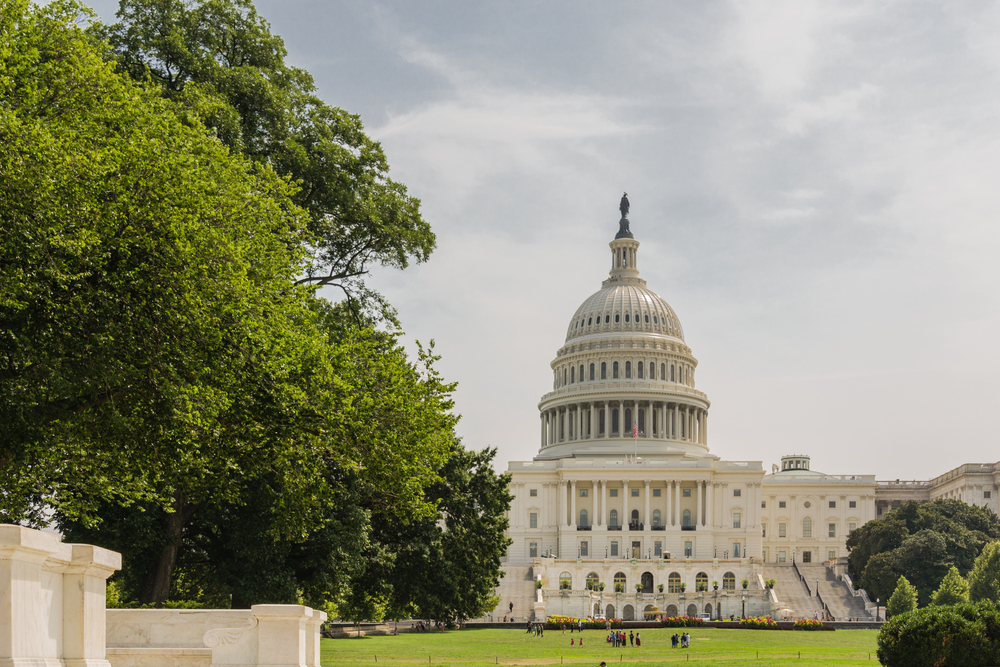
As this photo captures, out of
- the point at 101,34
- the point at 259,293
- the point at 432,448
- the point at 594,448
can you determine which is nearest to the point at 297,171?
the point at 101,34

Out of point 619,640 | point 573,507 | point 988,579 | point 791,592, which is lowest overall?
point 791,592

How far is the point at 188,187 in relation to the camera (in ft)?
62.3

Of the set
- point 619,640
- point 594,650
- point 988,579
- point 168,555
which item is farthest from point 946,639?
point 988,579

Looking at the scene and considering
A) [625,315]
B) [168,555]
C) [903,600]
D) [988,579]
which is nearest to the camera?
[168,555]

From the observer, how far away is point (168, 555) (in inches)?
1190

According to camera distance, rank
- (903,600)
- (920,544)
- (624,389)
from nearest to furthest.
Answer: (903,600)
(920,544)
(624,389)

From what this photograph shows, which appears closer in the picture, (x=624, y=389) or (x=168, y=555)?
(x=168, y=555)

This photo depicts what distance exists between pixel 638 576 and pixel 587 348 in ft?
133

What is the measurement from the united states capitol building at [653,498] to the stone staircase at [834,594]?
0.71 feet

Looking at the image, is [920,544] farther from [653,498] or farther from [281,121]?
[281,121]

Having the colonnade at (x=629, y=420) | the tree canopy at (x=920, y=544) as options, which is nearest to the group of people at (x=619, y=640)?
the tree canopy at (x=920, y=544)

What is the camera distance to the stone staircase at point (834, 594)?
105438 millimetres

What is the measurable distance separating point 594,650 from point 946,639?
98.6 ft

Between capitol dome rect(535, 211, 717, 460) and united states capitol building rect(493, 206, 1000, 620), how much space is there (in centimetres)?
19
